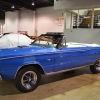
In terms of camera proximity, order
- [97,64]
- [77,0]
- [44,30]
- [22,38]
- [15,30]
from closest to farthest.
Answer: [97,64] → [22,38] → [77,0] → [44,30] → [15,30]

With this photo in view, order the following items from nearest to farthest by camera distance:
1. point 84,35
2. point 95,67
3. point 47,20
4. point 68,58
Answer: point 68,58, point 95,67, point 84,35, point 47,20

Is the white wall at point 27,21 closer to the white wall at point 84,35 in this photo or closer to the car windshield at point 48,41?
the white wall at point 84,35

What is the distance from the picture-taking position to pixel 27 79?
379 cm

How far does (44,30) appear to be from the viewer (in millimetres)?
21109

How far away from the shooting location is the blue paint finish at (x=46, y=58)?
333 centimetres

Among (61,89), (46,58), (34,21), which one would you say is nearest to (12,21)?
(34,21)

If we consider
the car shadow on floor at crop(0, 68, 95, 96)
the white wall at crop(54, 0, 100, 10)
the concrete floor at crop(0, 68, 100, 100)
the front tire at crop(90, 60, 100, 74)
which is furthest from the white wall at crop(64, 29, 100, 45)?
the concrete floor at crop(0, 68, 100, 100)

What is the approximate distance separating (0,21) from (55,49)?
29884 millimetres

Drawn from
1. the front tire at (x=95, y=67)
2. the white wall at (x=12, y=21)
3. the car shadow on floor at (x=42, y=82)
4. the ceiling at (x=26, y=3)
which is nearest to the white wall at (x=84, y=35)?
the front tire at (x=95, y=67)

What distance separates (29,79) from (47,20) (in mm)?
17839

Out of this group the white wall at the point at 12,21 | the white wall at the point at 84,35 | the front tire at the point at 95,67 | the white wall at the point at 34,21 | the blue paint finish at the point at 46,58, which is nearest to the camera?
the blue paint finish at the point at 46,58

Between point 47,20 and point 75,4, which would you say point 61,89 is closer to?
point 75,4

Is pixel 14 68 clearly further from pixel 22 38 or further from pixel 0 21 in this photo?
pixel 0 21

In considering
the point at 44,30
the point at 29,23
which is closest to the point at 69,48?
the point at 44,30
